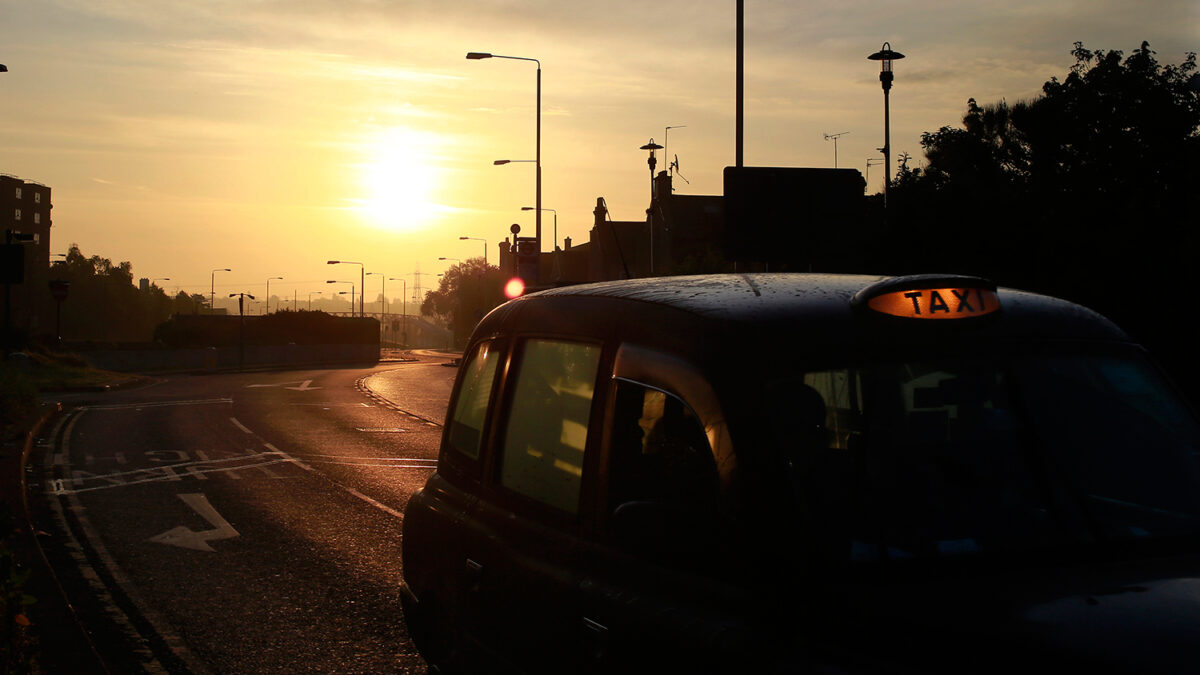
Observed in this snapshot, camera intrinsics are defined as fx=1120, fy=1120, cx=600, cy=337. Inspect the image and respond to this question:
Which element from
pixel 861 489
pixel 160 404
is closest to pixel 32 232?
pixel 160 404

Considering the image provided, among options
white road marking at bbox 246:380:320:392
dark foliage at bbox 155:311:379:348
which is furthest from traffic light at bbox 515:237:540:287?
dark foliage at bbox 155:311:379:348

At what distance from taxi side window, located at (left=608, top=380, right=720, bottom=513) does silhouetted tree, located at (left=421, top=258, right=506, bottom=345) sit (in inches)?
2164

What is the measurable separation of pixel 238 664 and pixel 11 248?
3064 cm

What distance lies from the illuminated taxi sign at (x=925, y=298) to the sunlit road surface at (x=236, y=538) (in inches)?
181

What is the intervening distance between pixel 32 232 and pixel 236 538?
450 feet

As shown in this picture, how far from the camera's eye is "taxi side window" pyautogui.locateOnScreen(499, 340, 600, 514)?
3615mm

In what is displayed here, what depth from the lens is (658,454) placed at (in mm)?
3232

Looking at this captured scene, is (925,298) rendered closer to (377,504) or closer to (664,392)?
(664,392)

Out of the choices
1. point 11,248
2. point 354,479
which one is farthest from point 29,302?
point 354,479

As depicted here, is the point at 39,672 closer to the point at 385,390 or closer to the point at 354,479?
the point at 354,479

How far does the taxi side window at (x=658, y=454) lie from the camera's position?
117 inches

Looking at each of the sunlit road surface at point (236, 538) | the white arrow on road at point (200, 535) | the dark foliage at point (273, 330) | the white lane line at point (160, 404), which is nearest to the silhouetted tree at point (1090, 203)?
the sunlit road surface at point (236, 538)

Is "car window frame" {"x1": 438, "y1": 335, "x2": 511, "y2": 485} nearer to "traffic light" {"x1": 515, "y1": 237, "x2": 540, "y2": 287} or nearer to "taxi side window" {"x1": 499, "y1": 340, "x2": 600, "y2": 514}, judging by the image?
"taxi side window" {"x1": 499, "y1": 340, "x2": 600, "y2": 514}

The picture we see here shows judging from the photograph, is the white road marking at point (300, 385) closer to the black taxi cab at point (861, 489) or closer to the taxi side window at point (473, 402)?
the taxi side window at point (473, 402)
